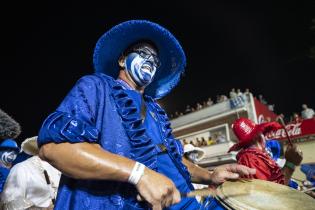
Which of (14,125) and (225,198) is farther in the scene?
(14,125)

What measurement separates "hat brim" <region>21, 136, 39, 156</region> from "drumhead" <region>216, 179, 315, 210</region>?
309 centimetres

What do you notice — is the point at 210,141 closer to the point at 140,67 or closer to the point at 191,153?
the point at 191,153

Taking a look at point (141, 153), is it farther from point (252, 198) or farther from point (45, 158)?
point (252, 198)

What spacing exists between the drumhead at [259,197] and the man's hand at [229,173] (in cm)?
4

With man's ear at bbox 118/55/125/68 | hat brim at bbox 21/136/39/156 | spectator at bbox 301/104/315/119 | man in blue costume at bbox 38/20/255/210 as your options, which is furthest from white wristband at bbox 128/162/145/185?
spectator at bbox 301/104/315/119

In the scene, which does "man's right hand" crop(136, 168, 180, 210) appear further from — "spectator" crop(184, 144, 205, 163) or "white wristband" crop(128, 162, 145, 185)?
→ "spectator" crop(184, 144, 205, 163)

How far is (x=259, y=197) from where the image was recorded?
1.81 m

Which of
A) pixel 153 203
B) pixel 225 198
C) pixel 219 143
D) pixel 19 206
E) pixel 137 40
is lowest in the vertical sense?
pixel 219 143

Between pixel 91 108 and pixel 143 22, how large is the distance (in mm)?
1029

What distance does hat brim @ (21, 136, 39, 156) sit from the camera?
411 centimetres

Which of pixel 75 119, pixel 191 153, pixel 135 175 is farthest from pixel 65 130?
pixel 191 153

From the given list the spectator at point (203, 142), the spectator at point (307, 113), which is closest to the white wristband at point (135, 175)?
the spectator at point (307, 113)

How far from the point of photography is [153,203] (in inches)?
48.4

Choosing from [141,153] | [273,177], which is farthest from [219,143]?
[141,153]
